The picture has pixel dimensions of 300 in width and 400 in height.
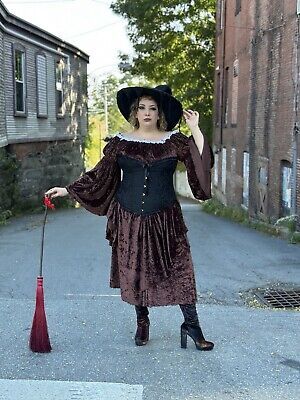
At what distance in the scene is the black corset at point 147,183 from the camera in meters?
4.12

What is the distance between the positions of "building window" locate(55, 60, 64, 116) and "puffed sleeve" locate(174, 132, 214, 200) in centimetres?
1795

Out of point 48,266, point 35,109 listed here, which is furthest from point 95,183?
point 35,109

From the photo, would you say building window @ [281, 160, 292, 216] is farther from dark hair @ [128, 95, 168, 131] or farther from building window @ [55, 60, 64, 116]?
building window @ [55, 60, 64, 116]

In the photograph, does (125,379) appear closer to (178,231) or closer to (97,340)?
(97,340)

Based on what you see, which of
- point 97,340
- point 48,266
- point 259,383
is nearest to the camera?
point 259,383

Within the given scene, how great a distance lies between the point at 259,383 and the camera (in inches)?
146

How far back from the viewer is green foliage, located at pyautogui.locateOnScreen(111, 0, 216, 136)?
2591 cm

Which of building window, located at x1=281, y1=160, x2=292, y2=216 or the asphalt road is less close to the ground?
building window, located at x1=281, y1=160, x2=292, y2=216

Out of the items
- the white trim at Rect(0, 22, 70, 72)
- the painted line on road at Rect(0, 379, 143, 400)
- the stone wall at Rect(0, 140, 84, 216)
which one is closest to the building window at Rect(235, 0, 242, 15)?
the white trim at Rect(0, 22, 70, 72)

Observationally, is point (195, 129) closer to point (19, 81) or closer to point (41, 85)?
point (19, 81)

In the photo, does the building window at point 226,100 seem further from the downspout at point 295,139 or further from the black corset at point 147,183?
the black corset at point 147,183

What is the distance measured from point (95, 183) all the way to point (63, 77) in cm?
1870

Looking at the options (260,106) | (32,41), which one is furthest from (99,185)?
(32,41)

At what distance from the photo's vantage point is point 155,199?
414 cm
